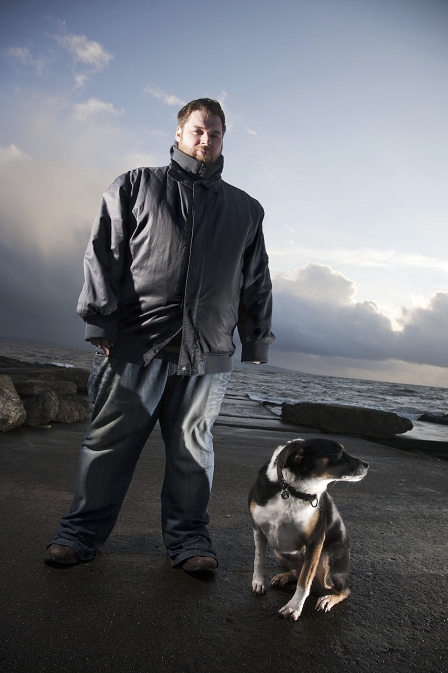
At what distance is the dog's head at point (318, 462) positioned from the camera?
7.80ft

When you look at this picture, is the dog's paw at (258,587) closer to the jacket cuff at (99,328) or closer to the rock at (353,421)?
the jacket cuff at (99,328)

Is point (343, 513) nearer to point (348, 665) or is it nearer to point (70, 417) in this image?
point (348, 665)

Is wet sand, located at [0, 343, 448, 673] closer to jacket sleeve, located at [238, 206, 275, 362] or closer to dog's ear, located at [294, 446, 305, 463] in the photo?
dog's ear, located at [294, 446, 305, 463]

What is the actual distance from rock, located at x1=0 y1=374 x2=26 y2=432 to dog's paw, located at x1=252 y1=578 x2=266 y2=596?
4027 millimetres

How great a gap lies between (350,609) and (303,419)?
284 inches

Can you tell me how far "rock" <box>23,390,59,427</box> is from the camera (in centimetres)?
602

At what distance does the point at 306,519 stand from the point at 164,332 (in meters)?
1.23

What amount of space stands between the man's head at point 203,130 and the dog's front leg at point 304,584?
2217 mm

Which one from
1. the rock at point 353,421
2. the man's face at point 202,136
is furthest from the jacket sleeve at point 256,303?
the rock at point 353,421

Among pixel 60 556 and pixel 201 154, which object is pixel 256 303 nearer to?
pixel 201 154

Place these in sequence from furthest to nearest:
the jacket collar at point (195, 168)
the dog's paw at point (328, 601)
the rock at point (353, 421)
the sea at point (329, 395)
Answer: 1. the sea at point (329, 395)
2. the rock at point (353, 421)
3. the jacket collar at point (195, 168)
4. the dog's paw at point (328, 601)

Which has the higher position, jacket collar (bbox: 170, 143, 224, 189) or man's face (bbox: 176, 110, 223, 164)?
man's face (bbox: 176, 110, 223, 164)

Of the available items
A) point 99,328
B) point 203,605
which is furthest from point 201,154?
point 203,605

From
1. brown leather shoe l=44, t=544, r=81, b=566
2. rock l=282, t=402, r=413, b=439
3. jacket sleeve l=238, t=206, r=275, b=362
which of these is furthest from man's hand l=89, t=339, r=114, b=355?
rock l=282, t=402, r=413, b=439
